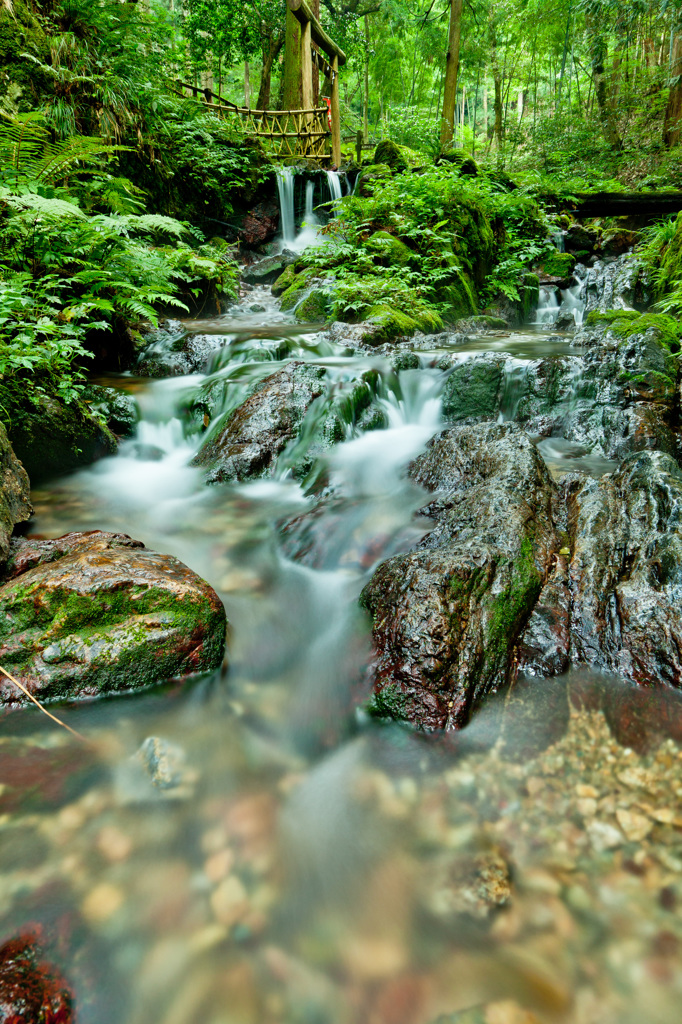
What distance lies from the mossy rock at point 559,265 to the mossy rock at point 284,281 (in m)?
5.34

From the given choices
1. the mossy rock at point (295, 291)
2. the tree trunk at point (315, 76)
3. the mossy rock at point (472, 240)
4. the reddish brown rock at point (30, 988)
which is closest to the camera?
the reddish brown rock at point (30, 988)

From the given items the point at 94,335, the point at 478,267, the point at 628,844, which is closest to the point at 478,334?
the point at 478,267

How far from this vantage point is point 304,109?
49.3ft

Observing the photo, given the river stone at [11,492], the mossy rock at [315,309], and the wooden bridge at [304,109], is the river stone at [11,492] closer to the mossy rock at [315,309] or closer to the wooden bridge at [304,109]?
the mossy rock at [315,309]

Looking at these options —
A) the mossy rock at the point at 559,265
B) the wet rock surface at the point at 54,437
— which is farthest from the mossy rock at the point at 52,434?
the mossy rock at the point at 559,265

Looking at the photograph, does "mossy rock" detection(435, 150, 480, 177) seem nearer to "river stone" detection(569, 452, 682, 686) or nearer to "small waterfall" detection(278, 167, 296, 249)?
"small waterfall" detection(278, 167, 296, 249)

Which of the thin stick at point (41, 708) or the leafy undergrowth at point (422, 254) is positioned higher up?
the leafy undergrowth at point (422, 254)

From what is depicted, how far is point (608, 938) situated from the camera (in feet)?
5.37

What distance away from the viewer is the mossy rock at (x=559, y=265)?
36.6ft

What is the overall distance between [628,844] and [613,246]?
13287 mm

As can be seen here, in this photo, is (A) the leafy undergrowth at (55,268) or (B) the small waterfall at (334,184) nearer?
(A) the leafy undergrowth at (55,268)

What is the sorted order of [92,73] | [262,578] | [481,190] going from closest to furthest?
[262,578], [92,73], [481,190]

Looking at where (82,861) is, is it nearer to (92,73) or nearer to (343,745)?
(343,745)

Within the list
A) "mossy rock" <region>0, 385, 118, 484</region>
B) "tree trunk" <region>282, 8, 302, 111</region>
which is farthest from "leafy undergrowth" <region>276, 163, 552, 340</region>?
"tree trunk" <region>282, 8, 302, 111</region>
